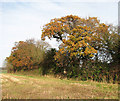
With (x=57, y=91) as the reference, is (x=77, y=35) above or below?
above

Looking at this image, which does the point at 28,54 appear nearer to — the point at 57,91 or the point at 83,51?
the point at 83,51

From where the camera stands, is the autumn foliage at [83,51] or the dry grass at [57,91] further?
the autumn foliage at [83,51]

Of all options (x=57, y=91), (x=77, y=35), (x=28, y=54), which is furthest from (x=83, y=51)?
(x=28, y=54)

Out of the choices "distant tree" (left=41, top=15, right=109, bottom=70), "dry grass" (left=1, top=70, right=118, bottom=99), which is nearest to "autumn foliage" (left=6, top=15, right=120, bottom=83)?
"distant tree" (left=41, top=15, right=109, bottom=70)

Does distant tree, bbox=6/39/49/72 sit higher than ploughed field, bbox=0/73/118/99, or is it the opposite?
distant tree, bbox=6/39/49/72

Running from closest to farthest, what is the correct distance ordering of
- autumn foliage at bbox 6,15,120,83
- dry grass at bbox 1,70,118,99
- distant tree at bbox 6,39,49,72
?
dry grass at bbox 1,70,118,99, autumn foliage at bbox 6,15,120,83, distant tree at bbox 6,39,49,72

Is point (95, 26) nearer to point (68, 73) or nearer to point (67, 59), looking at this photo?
point (67, 59)

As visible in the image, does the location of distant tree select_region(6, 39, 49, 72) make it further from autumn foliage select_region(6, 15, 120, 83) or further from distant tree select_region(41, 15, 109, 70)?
distant tree select_region(41, 15, 109, 70)

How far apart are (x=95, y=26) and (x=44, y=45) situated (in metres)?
10.0

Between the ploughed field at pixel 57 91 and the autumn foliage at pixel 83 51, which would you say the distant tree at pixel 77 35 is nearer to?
the autumn foliage at pixel 83 51

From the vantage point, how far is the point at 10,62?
27.6 m

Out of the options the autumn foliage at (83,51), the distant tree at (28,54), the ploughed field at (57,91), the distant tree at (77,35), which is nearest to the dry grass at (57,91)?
the ploughed field at (57,91)

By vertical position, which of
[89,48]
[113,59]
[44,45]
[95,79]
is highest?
[44,45]

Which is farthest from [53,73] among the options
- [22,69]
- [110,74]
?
[22,69]
